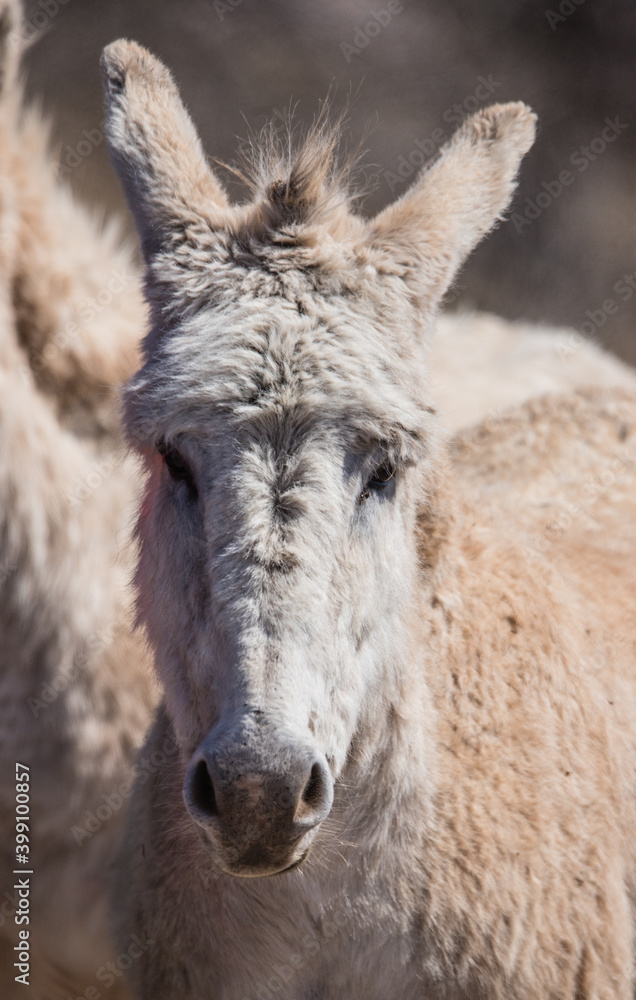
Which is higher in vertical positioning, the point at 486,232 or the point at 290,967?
the point at 486,232

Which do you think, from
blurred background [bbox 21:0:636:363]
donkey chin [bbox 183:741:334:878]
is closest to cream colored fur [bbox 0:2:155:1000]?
donkey chin [bbox 183:741:334:878]

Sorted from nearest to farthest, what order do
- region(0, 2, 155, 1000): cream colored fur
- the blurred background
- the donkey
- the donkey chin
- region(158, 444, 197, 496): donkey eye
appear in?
the donkey chin < the donkey < region(158, 444, 197, 496): donkey eye < region(0, 2, 155, 1000): cream colored fur < the blurred background

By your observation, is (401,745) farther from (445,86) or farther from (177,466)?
(445,86)

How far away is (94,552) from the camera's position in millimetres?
2660

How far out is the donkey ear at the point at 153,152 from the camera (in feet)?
6.31

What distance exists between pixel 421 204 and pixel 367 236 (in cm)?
17

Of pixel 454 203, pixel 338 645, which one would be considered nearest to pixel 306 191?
pixel 454 203

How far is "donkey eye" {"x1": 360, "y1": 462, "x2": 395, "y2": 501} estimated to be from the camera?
70.8 inches

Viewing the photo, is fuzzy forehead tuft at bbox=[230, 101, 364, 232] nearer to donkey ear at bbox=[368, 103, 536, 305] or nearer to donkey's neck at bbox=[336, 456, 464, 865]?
donkey ear at bbox=[368, 103, 536, 305]

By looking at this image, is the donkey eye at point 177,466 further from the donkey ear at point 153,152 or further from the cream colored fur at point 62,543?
the cream colored fur at point 62,543

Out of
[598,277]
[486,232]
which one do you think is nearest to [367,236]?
[486,232]

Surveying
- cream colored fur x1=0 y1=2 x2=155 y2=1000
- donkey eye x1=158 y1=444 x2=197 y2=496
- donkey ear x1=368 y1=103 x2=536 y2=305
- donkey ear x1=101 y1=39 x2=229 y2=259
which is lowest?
cream colored fur x1=0 y1=2 x2=155 y2=1000

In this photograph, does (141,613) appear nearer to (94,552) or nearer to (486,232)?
(94,552)

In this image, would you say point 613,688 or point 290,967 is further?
point 613,688
